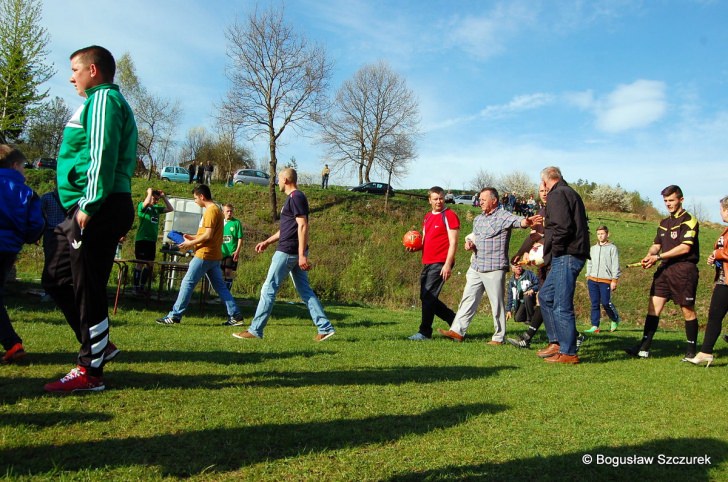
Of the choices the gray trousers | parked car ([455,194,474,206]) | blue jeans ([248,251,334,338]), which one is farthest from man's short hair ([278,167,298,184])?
parked car ([455,194,474,206])

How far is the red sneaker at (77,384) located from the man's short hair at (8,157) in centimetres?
214

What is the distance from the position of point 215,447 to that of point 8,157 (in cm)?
355

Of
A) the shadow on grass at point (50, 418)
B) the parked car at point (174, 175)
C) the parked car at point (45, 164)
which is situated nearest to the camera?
the shadow on grass at point (50, 418)

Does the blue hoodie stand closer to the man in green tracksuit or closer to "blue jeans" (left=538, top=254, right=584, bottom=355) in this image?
the man in green tracksuit

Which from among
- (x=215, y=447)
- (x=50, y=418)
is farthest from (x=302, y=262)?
(x=215, y=447)

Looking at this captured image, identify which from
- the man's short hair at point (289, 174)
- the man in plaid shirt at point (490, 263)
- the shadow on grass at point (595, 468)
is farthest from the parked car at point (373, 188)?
the shadow on grass at point (595, 468)

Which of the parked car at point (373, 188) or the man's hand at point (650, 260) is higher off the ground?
the parked car at point (373, 188)

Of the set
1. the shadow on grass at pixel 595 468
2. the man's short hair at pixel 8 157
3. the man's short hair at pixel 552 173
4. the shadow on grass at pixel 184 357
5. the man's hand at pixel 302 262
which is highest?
the man's short hair at pixel 552 173

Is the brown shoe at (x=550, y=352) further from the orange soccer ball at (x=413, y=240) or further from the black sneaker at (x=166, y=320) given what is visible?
the black sneaker at (x=166, y=320)

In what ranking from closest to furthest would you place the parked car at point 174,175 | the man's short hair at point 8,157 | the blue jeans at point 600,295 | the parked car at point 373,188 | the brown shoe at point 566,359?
the man's short hair at point 8,157 → the brown shoe at point 566,359 → the blue jeans at point 600,295 → the parked car at point 174,175 → the parked car at point 373,188

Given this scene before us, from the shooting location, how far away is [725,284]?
6.54 m

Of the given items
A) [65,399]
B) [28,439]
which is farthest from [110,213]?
[28,439]

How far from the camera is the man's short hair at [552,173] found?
6879mm

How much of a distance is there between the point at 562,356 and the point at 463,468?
3891mm
